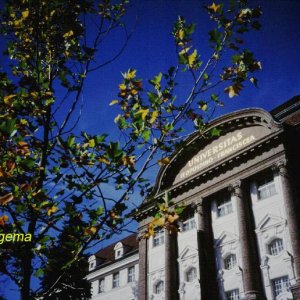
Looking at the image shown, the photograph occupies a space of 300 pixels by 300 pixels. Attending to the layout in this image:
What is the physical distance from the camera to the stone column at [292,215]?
60.7ft

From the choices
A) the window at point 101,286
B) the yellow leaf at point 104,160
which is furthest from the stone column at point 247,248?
the window at point 101,286

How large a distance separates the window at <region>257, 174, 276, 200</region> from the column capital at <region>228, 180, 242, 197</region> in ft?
4.04

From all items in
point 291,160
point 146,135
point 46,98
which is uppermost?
point 291,160

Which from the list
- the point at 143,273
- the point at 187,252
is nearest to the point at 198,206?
the point at 187,252

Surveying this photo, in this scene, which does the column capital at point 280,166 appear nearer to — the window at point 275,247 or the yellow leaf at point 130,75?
the window at point 275,247

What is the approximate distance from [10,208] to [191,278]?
2170 cm

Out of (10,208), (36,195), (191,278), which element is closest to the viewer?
(36,195)

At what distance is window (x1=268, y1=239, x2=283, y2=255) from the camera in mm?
20641

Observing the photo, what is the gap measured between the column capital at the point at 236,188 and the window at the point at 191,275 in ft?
21.5

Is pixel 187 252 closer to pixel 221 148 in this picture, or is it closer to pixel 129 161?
pixel 221 148

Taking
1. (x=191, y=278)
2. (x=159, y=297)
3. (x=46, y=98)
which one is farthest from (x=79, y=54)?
(x=159, y=297)

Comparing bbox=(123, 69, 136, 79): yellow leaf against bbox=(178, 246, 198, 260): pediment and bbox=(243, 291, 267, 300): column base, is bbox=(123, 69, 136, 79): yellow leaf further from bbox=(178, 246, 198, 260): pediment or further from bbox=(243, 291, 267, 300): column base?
bbox=(178, 246, 198, 260): pediment

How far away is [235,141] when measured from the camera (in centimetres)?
2589

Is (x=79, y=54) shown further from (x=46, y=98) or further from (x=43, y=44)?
(x=46, y=98)
